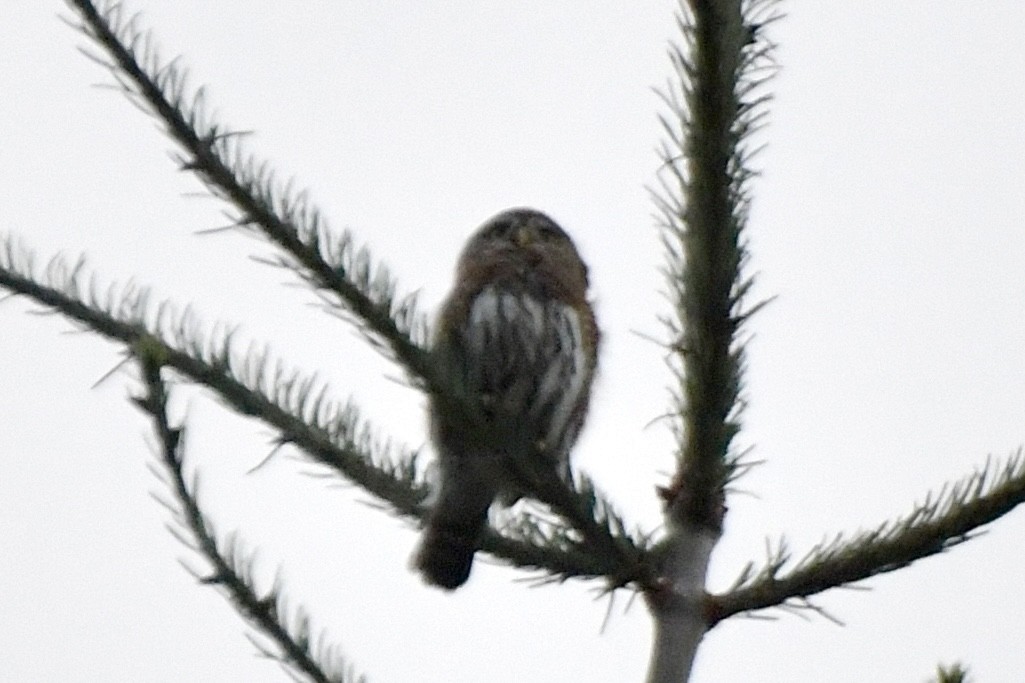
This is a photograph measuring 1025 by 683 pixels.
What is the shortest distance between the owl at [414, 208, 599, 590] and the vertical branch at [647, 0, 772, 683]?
425mm

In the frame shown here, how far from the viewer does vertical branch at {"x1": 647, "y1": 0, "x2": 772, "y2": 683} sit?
1753 millimetres

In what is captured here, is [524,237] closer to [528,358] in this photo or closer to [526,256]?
[526,256]

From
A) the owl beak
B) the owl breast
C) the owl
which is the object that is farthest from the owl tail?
the owl beak

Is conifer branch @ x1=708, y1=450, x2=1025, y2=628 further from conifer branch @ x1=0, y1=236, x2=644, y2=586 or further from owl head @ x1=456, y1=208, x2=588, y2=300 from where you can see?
owl head @ x1=456, y1=208, x2=588, y2=300

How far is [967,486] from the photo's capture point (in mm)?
1913

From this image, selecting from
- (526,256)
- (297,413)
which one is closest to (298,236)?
(297,413)

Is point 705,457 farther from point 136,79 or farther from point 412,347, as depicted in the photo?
point 136,79

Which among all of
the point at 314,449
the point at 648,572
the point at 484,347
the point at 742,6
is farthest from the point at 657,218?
the point at 484,347

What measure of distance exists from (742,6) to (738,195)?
242 mm

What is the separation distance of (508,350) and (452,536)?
2.30ft

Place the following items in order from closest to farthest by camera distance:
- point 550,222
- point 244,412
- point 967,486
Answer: point 967,486 < point 244,412 < point 550,222

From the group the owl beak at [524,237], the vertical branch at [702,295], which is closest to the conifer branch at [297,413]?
the vertical branch at [702,295]

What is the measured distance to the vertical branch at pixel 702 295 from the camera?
5.75 ft

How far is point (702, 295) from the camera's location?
188 cm
